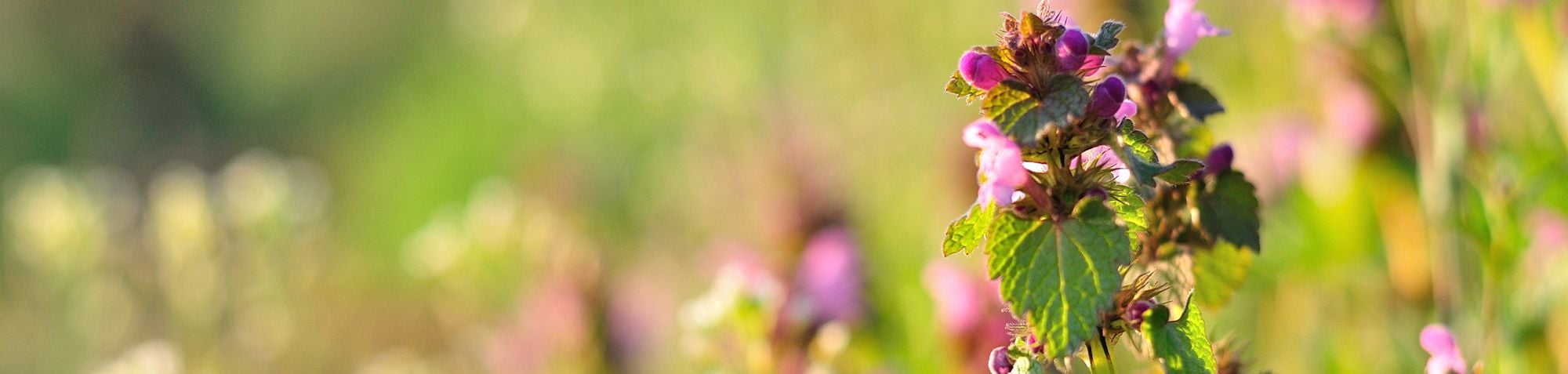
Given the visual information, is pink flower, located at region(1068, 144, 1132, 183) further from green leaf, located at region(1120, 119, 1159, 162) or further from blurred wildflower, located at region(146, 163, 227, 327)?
blurred wildflower, located at region(146, 163, 227, 327)

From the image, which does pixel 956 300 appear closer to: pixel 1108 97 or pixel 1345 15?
pixel 1345 15

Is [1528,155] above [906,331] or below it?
below

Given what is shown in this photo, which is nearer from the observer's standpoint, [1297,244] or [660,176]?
[1297,244]

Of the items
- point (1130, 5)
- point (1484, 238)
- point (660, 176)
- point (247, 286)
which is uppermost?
point (660, 176)

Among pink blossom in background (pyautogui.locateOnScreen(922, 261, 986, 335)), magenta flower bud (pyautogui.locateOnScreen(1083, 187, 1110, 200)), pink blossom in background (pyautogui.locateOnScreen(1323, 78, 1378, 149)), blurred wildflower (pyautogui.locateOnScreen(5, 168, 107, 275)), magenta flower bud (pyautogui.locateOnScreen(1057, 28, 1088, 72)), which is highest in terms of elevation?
blurred wildflower (pyautogui.locateOnScreen(5, 168, 107, 275))

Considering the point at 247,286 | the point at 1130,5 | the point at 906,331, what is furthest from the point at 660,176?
the point at 1130,5

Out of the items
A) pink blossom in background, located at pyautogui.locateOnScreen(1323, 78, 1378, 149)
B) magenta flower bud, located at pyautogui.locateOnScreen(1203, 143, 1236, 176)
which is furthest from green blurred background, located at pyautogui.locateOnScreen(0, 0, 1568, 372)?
magenta flower bud, located at pyautogui.locateOnScreen(1203, 143, 1236, 176)

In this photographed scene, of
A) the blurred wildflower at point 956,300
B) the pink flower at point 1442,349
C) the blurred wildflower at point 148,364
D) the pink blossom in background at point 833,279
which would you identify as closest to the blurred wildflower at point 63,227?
the blurred wildflower at point 148,364

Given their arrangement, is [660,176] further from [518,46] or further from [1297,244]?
[1297,244]
